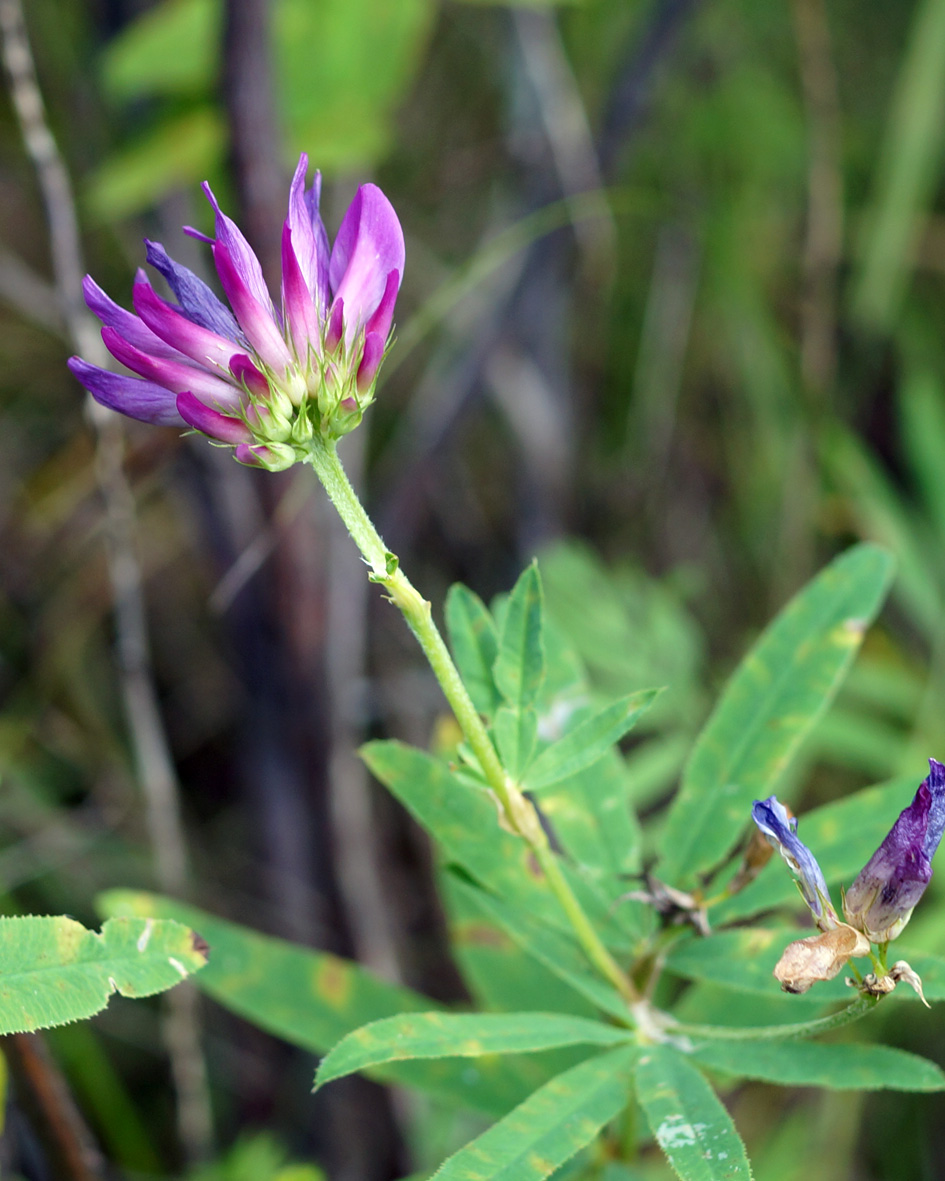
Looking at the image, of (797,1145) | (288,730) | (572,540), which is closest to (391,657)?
(572,540)

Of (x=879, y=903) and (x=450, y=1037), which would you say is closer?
(x=879, y=903)

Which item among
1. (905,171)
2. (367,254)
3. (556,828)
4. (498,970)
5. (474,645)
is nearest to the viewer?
(367,254)

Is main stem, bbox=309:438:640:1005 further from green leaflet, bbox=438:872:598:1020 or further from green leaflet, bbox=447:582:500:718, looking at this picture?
green leaflet, bbox=438:872:598:1020

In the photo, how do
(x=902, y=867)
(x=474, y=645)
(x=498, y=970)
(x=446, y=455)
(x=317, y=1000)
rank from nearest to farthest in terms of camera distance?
1. (x=902, y=867)
2. (x=474, y=645)
3. (x=317, y=1000)
4. (x=498, y=970)
5. (x=446, y=455)

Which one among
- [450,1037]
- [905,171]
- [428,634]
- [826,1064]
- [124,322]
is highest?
[905,171]

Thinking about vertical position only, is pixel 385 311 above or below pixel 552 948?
above

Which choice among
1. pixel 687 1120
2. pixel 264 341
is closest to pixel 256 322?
pixel 264 341

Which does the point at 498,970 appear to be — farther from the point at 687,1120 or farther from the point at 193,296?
the point at 193,296
